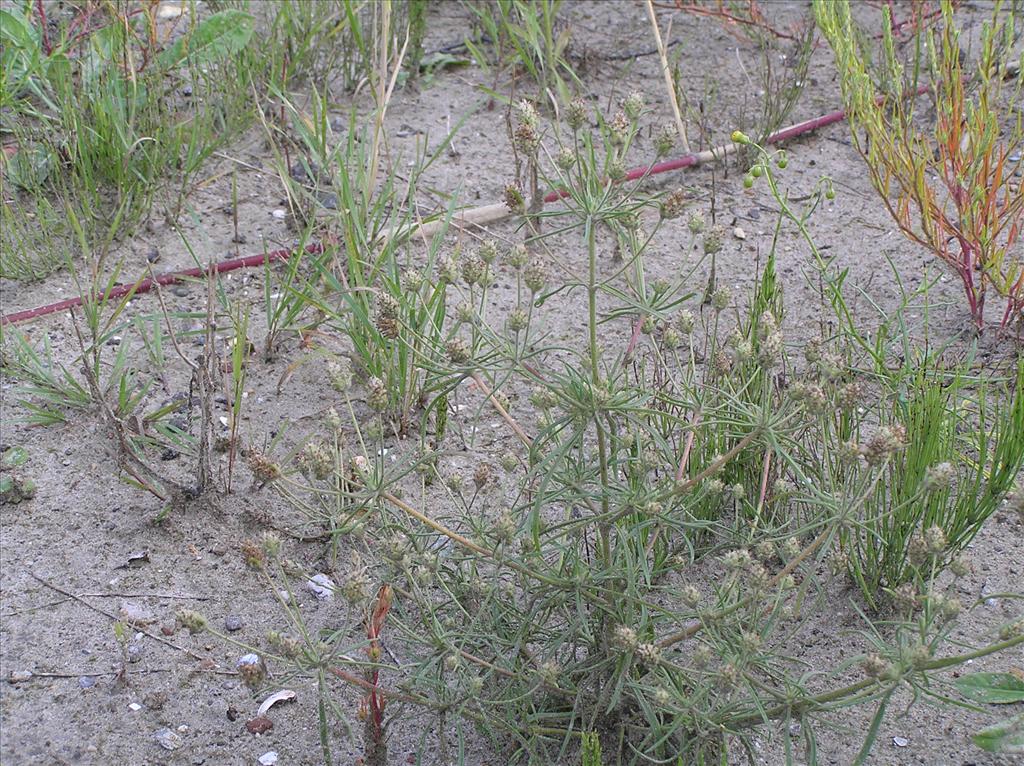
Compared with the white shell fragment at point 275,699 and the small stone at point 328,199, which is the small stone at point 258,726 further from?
the small stone at point 328,199

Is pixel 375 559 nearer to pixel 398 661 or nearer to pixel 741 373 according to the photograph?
pixel 398 661

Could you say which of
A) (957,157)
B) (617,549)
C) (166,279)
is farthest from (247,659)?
(957,157)

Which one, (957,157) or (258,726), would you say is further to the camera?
(957,157)

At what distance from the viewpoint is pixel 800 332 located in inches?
116

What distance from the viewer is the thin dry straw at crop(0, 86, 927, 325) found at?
9.77 ft

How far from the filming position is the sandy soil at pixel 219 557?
80.0 inches

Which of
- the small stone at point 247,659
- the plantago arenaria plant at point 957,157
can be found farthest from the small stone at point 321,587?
the plantago arenaria plant at point 957,157

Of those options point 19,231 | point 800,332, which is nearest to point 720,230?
point 800,332

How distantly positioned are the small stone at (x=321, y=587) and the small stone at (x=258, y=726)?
31cm

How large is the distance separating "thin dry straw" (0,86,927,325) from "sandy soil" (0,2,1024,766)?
0.13 ft

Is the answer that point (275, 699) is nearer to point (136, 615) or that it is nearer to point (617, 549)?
point (136, 615)

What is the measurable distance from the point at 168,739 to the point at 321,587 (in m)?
0.41

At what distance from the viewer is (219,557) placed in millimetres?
2424

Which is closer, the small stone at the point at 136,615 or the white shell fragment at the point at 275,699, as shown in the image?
the white shell fragment at the point at 275,699
